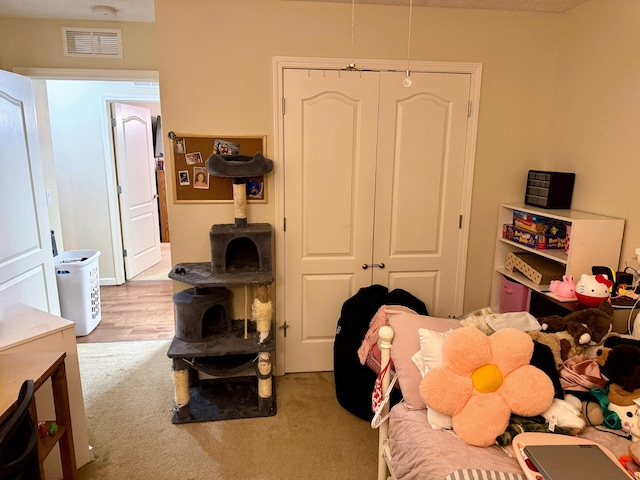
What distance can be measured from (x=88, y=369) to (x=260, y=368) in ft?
4.72

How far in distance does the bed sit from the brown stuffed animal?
0.41 m

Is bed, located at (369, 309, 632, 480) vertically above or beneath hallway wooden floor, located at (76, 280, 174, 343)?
above

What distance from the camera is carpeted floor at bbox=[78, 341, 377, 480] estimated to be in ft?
6.99

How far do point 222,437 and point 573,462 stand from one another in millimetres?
1734

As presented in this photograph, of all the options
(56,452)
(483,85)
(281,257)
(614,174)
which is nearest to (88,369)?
(56,452)

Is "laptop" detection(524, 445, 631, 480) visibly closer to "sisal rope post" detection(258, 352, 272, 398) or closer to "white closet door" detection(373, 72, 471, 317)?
"sisal rope post" detection(258, 352, 272, 398)

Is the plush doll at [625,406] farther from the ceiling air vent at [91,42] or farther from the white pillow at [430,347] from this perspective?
the ceiling air vent at [91,42]

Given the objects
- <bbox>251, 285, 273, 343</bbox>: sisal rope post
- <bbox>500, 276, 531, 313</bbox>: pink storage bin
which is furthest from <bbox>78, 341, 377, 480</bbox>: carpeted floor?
<bbox>500, 276, 531, 313</bbox>: pink storage bin

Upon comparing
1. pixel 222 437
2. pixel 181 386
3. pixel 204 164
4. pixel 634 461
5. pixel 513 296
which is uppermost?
pixel 204 164

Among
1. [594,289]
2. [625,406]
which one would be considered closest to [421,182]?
[594,289]

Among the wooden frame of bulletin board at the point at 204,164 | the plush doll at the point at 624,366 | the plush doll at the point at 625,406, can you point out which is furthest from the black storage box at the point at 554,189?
the wooden frame of bulletin board at the point at 204,164

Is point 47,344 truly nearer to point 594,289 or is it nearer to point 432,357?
point 432,357

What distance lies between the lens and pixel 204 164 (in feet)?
8.73

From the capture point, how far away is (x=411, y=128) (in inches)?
A: 109
